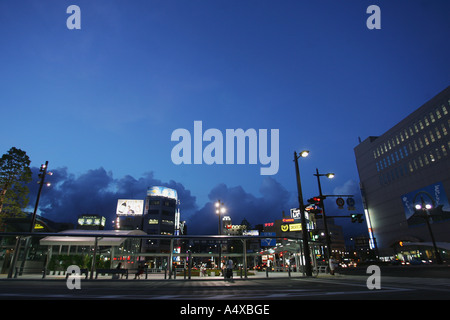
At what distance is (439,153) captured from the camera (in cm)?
6719

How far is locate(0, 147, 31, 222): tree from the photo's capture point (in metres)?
26.2

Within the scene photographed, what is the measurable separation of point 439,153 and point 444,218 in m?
16.5

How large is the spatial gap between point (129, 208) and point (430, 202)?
279 ft

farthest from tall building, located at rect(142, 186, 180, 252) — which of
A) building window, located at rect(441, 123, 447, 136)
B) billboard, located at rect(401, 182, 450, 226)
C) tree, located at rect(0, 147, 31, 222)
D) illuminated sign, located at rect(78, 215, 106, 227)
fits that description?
building window, located at rect(441, 123, 447, 136)

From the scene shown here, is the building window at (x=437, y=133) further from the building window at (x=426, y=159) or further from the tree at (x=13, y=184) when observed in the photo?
the tree at (x=13, y=184)

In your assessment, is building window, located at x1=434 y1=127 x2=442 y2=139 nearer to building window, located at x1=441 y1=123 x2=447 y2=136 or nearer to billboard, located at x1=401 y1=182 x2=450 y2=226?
building window, located at x1=441 y1=123 x2=447 y2=136

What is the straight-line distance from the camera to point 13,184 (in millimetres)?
26688

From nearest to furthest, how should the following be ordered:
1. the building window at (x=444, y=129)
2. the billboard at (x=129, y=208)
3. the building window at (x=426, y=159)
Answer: the building window at (x=444, y=129), the building window at (x=426, y=159), the billboard at (x=129, y=208)

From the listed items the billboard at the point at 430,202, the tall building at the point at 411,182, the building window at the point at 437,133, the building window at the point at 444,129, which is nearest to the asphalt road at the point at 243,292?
the tall building at the point at 411,182

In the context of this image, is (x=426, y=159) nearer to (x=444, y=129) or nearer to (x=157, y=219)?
(x=444, y=129)

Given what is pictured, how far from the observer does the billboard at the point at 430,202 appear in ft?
213

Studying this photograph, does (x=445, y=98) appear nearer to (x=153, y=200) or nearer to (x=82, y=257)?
(x=82, y=257)

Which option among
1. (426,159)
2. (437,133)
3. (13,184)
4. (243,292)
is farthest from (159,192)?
(243,292)
